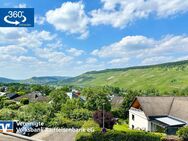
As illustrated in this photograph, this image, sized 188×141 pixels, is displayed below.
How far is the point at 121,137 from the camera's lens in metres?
35.7

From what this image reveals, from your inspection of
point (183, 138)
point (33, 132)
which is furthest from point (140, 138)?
point (33, 132)

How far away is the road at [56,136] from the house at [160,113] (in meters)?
17.6

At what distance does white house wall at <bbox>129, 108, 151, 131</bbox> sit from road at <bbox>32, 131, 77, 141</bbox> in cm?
1889

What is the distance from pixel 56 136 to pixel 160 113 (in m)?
23.3

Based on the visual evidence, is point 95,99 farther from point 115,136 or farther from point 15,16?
point 15,16

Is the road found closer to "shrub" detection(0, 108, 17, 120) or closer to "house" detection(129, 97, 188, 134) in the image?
"shrub" detection(0, 108, 17, 120)

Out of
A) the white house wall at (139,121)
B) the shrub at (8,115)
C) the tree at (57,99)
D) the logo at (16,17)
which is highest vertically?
the logo at (16,17)

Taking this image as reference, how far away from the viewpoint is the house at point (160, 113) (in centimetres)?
5114

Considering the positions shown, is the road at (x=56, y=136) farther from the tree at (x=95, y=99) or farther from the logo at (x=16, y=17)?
the tree at (x=95, y=99)

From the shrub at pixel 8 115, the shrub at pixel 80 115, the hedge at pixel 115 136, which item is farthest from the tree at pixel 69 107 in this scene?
the hedge at pixel 115 136

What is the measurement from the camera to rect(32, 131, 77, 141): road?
3701cm

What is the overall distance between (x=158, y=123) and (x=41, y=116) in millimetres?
19171

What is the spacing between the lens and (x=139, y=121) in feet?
189

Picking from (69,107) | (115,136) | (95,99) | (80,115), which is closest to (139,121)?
(80,115)
